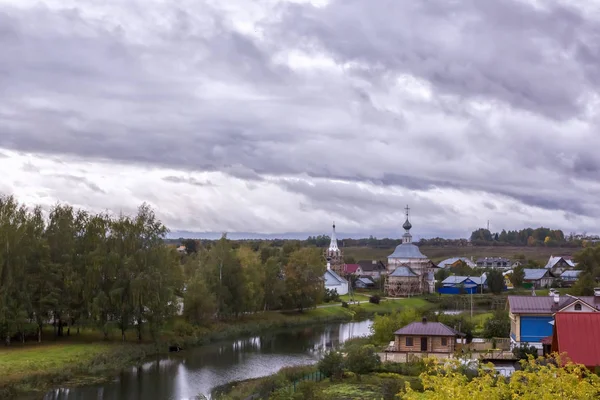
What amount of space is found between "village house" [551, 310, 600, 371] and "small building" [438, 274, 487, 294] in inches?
2918

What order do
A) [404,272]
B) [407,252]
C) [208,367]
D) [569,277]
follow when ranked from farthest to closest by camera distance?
[569,277] → [407,252] → [404,272] → [208,367]

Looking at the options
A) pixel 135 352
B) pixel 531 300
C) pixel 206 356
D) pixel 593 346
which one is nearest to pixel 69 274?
pixel 135 352

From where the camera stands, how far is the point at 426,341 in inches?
1634

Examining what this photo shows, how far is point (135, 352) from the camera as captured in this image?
151ft

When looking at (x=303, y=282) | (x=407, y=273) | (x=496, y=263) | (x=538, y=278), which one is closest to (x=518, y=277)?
(x=538, y=278)

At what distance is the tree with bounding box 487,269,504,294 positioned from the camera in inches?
3944

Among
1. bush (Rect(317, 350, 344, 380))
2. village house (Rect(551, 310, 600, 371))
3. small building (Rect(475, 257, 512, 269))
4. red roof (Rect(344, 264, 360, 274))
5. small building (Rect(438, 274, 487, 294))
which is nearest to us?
village house (Rect(551, 310, 600, 371))

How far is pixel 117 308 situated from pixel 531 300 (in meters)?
28.2

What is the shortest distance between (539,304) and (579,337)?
47.1 ft

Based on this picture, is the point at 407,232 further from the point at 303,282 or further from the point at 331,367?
the point at 331,367

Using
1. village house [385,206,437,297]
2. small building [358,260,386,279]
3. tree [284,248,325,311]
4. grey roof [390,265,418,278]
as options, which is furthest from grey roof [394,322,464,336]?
small building [358,260,386,279]

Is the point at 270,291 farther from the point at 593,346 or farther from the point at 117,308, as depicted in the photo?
the point at 593,346

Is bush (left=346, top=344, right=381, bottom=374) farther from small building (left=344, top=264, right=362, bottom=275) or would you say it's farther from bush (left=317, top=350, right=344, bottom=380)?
small building (left=344, top=264, right=362, bottom=275)

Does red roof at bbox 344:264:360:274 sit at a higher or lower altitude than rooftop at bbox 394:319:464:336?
higher
